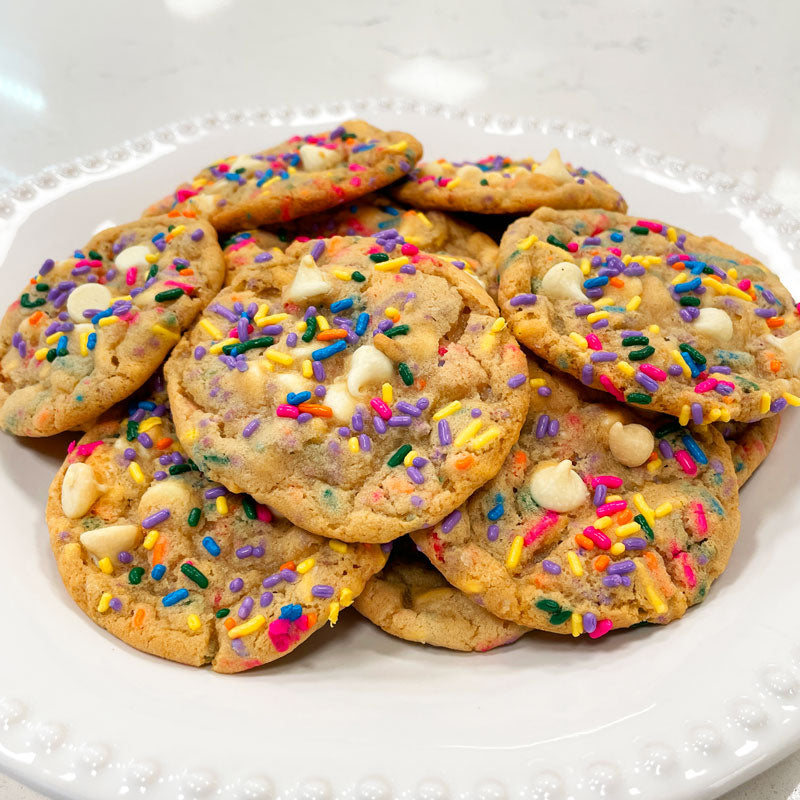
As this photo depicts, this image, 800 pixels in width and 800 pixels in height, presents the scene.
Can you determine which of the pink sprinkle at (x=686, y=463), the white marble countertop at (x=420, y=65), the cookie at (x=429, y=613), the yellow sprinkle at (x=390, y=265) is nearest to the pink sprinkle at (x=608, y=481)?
the pink sprinkle at (x=686, y=463)

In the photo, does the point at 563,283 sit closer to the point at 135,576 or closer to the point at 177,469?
the point at 177,469

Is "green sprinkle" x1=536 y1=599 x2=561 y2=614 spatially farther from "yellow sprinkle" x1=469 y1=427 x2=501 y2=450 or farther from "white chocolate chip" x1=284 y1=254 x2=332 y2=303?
"white chocolate chip" x1=284 y1=254 x2=332 y2=303

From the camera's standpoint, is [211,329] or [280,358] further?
[211,329]

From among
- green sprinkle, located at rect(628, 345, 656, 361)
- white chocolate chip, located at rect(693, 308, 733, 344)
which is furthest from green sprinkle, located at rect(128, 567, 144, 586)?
white chocolate chip, located at rect(693, 308, 733, 344)

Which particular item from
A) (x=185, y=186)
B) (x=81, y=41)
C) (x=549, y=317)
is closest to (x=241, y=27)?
(x=81, y=41)

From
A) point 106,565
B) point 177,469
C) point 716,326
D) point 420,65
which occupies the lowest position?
point 106,565

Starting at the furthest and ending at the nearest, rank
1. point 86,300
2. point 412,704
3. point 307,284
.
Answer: point 86,300 → point 307,284 → point 412,704

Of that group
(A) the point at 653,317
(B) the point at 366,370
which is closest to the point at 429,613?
(B) the point at 366,370

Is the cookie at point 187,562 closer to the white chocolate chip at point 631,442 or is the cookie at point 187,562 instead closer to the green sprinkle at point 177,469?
the green sprinkle at point 177,469
